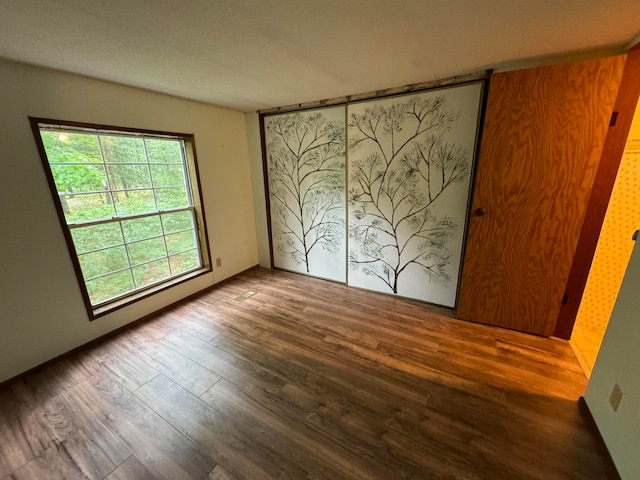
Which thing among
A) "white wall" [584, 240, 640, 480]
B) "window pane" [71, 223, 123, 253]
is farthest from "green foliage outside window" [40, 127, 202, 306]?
"white wall" [584, 240, 640, 480]

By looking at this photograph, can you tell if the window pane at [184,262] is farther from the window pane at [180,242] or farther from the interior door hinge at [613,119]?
the interior door hinge at [613,119]

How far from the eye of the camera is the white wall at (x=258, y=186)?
10.6ft

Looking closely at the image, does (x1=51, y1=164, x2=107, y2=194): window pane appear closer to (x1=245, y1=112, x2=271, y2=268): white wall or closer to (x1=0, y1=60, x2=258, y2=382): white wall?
(x1=0, y1=60, x2=258, y2=382): white wall

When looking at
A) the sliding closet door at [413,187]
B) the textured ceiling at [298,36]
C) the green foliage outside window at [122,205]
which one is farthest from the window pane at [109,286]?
the sliding closet door at [413,187]

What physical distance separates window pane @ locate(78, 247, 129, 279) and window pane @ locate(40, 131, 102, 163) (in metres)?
0.76

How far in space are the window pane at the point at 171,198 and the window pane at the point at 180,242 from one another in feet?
1.04

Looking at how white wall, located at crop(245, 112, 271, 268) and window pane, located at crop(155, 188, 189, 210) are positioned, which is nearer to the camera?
window pane, located at crop(155, 188, 189, 210)

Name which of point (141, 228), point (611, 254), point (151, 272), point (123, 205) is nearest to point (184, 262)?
point (151, 272)

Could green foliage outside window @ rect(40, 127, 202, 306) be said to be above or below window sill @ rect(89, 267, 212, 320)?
above

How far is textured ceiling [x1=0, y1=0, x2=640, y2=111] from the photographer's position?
3.61 feet

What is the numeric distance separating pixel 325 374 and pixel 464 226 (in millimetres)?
1770

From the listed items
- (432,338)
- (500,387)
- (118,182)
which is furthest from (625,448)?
(118,182)

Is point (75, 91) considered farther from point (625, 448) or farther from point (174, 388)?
point (625, 448)

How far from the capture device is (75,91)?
1.84m
